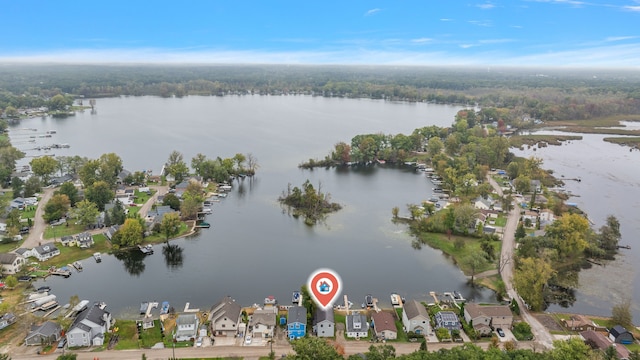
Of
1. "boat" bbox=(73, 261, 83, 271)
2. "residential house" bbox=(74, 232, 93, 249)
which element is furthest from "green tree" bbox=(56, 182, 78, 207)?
"boat" bbox=(73, 261, 83, 271)

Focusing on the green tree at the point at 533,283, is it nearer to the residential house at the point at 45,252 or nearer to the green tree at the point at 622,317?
the green tree at the point at 622,317

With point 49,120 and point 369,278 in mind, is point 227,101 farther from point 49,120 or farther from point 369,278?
point 369,278

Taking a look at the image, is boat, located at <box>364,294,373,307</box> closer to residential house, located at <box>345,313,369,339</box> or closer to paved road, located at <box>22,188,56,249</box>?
residential house, located at <box>345,313,369,339</box>

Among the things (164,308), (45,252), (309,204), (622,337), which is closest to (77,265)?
(45,252)

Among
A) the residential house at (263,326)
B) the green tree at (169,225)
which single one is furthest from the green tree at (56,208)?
the residential house at (263,326)

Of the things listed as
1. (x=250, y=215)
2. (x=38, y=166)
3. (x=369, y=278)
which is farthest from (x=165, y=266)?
(x=38, y=166)

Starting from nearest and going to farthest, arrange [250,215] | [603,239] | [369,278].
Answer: [369,278] → [603,239] → [250,215]
